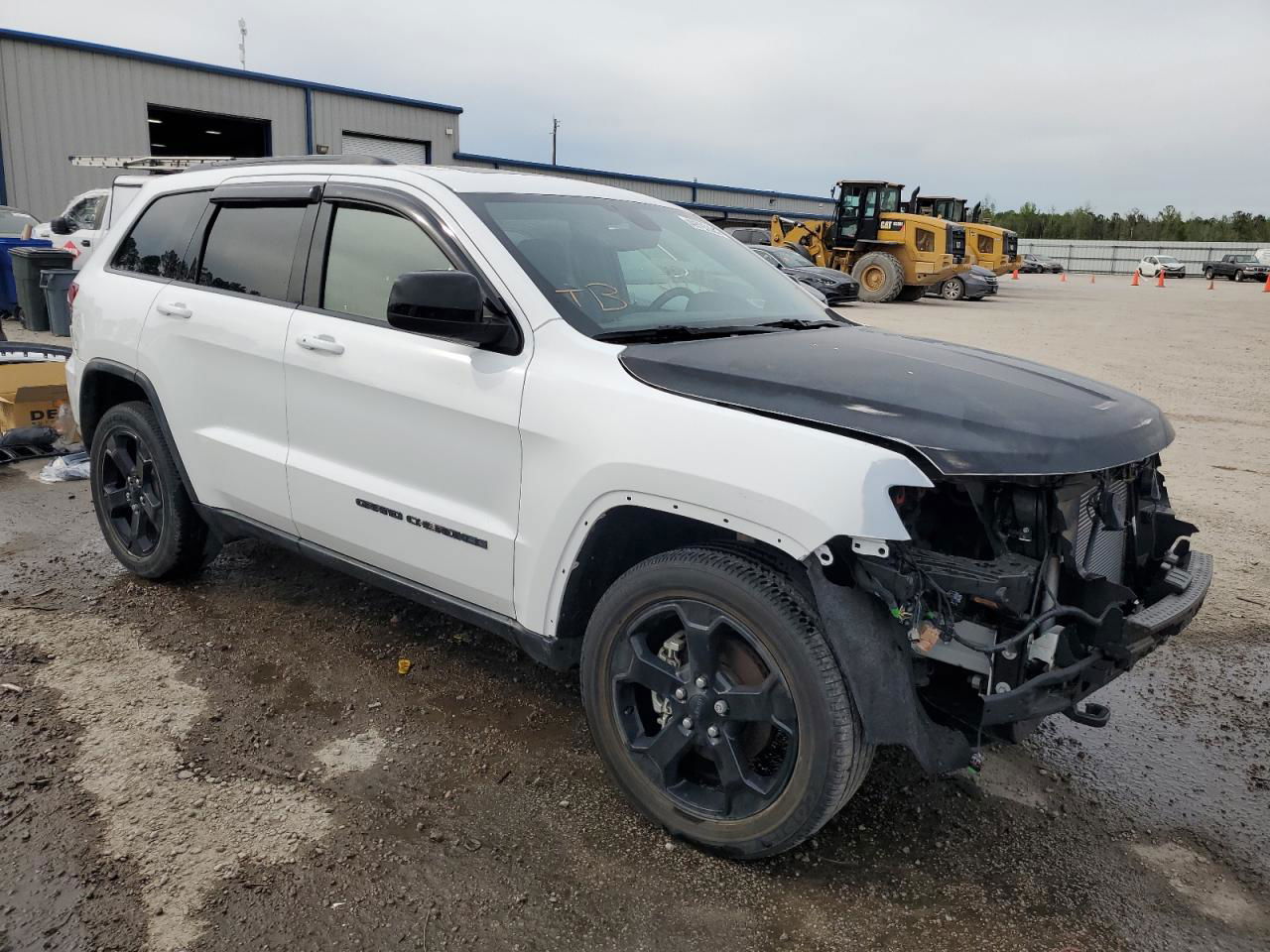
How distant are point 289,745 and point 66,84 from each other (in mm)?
23317

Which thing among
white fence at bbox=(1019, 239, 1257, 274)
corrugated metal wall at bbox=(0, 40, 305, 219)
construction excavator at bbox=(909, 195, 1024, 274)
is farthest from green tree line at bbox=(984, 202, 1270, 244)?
corrugated metal wall at bbox=(0, 40, 305, 219)

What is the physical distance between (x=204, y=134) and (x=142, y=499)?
1129 inches

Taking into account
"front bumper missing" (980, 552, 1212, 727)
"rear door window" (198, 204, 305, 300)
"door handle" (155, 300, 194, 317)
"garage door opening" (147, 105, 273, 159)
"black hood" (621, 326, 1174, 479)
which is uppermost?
"garage door opening" (147, 105, 273, 159)

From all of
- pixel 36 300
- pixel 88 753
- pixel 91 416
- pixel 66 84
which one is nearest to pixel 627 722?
pixel 88 753

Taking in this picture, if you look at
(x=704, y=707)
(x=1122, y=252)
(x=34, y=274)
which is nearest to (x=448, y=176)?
(x=704, y=707)

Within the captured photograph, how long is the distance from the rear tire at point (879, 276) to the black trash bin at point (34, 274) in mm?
18632

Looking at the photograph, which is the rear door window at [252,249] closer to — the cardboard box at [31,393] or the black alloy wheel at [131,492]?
the black alloy wheel at [131,492]

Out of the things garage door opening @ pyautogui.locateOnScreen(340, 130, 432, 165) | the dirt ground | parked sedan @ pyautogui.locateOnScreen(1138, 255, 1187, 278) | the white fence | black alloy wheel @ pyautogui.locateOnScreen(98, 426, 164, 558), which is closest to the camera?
the dirt ground

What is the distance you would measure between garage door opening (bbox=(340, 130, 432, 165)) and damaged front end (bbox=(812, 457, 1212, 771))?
2603cm

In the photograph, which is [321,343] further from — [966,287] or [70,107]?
[966,287]

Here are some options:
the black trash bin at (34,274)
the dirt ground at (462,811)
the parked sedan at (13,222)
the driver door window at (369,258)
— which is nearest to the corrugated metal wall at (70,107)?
the parked sedan at (13,222)

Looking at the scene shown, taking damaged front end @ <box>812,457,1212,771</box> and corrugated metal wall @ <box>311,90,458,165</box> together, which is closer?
damaged front end @ <box>812,457,1212,771</box>

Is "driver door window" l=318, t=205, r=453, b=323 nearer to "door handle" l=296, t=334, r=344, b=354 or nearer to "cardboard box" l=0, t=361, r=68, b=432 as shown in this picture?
"door handle" l=296, t=334, r=344, b=354

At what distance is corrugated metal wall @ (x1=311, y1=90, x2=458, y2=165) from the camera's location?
26.3 m
